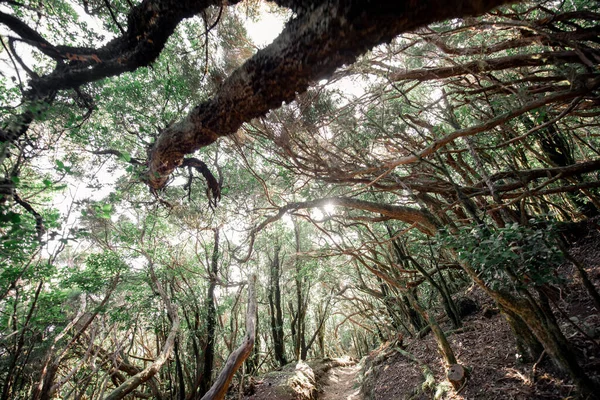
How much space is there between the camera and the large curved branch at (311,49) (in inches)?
52.1

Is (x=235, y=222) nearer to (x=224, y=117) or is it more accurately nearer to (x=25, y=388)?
(x=224, y=117)

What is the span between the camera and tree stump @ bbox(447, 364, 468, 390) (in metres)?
4.04

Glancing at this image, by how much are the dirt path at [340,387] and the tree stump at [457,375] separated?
392cm

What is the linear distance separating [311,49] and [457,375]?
4.99 m

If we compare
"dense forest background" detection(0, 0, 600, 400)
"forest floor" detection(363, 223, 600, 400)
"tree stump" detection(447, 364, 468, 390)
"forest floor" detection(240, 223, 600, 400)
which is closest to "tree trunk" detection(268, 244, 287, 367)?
"forest floor" detection(240, 223, 600, 400)

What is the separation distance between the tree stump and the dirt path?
3925 millimetres

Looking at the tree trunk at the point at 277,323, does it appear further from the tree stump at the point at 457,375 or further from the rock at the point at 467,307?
the tree stump at the point at 457,375

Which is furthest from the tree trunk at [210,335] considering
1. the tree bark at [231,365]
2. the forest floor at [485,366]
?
the tree bark at [231,365]

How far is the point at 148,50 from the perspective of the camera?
2.71 m

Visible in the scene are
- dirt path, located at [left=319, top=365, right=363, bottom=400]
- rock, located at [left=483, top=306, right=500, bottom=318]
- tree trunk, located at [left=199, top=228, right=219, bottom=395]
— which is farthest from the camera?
dirt path, located at [left=319, top=365, right=363, bottom=400]

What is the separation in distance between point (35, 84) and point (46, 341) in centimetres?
522

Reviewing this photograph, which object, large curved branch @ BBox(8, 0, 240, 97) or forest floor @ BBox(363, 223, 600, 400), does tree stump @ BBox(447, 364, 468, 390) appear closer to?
forest floor @ BBox(363, 223, 600, 400)

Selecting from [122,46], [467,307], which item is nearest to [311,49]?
[122,46]

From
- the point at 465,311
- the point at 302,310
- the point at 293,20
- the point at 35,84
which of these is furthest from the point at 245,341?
the point at 302,310
